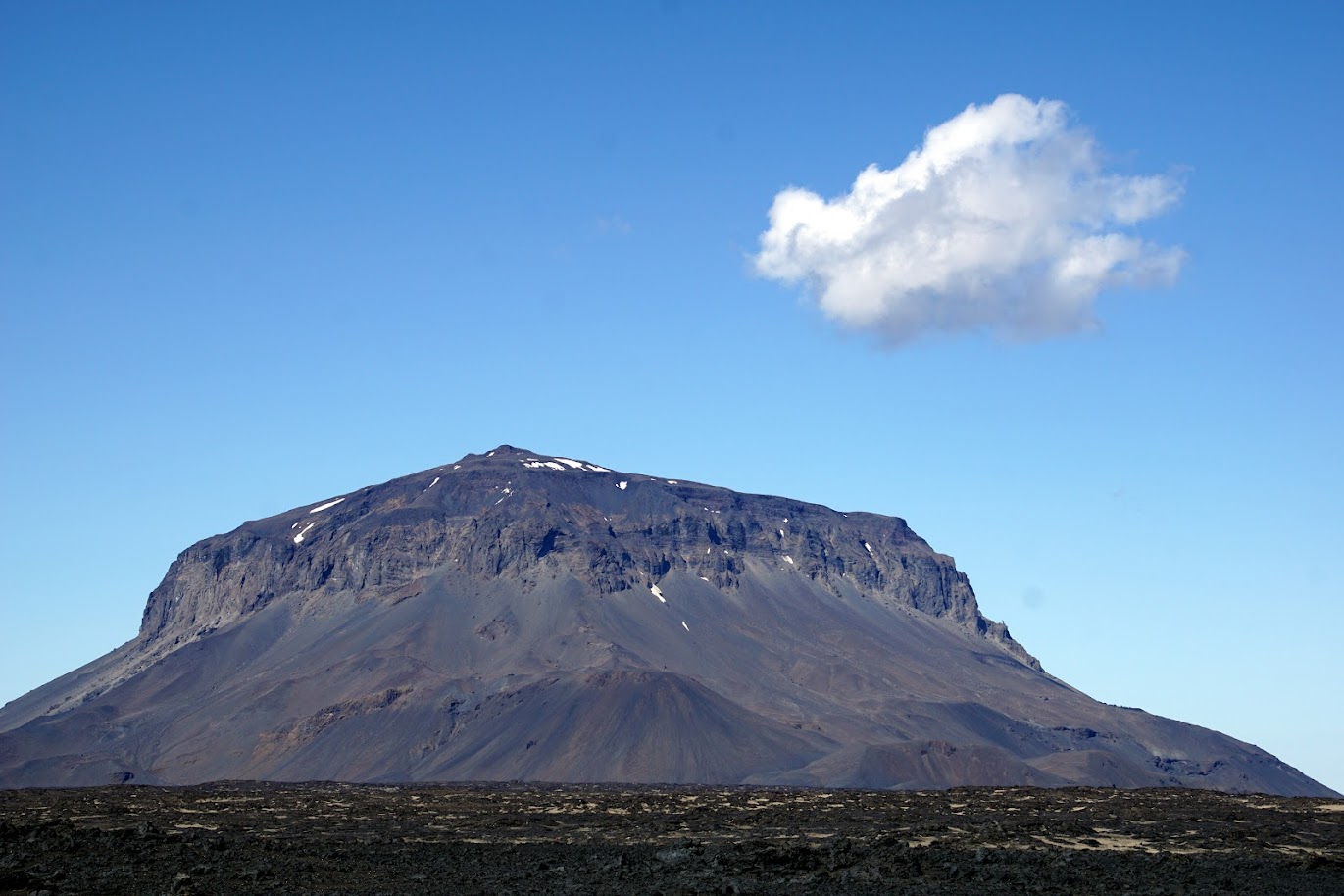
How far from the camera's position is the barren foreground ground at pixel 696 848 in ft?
192

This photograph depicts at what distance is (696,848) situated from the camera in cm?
6812

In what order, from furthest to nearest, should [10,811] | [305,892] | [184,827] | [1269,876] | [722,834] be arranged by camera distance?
[10,811] → [184,827] → [722,834] → [1269,876] → [305,892]

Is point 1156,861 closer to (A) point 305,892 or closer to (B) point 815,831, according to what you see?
(B) point 815,831

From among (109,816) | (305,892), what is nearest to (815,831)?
(305,892)

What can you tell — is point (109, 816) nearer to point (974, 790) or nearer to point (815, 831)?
point (815, 831)

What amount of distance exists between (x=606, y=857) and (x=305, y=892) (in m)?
14.4

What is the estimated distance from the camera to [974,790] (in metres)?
121

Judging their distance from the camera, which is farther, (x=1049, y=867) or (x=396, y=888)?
(x=1049, y=867)

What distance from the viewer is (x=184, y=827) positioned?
84.3 meters

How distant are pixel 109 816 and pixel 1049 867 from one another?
57580 mm

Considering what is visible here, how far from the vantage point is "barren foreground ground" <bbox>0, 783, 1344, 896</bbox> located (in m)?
58.5

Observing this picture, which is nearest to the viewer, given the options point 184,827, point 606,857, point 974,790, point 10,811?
point 606,857

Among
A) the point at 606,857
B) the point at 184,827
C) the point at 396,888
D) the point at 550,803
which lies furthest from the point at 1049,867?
the point at 550,803

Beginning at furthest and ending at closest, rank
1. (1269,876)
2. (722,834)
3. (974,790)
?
(974,790)
(722,834)
(1269,876)
